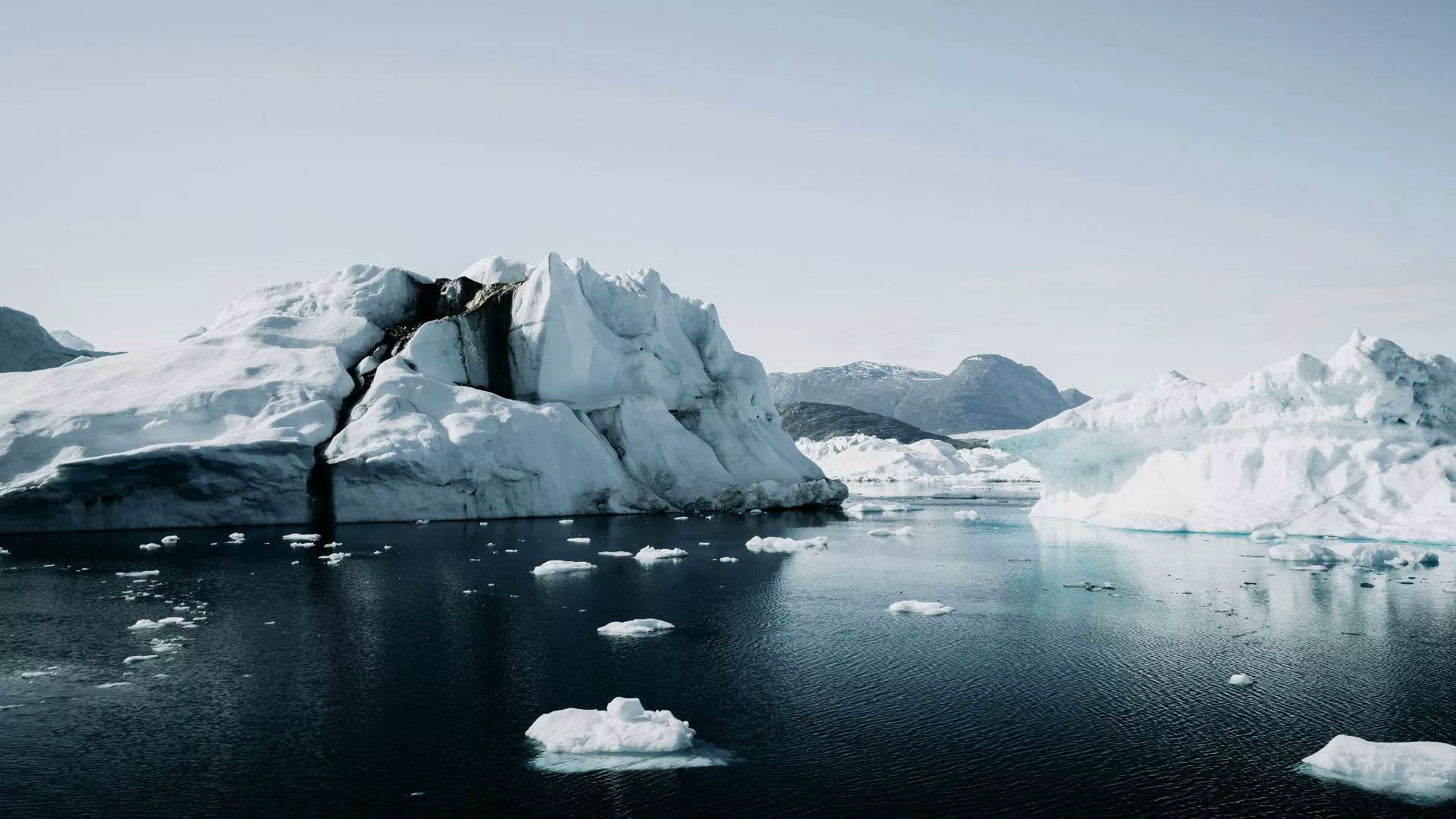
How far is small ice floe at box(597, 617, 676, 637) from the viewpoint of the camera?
1719 cm

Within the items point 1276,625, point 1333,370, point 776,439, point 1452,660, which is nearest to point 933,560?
point 1276,625

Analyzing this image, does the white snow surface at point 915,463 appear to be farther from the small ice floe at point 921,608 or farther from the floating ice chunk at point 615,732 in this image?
the floating ice chunk at point 615,732

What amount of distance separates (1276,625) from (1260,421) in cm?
1981

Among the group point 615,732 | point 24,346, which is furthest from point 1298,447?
point 24,346

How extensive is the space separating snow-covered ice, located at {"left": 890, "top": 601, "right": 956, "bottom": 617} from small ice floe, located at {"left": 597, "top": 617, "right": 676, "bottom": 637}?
210 inches

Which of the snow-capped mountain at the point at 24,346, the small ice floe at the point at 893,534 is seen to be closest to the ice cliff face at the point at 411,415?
the small ice floe at the point at 893,534

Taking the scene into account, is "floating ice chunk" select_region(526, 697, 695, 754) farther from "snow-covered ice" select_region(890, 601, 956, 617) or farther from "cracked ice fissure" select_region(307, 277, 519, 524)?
"cracked ice fissure" select_region(307, 277, 519, 524)

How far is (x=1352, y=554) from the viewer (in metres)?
27.4

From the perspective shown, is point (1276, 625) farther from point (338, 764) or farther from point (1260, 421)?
point (1260, 421)

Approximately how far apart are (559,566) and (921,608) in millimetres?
10287

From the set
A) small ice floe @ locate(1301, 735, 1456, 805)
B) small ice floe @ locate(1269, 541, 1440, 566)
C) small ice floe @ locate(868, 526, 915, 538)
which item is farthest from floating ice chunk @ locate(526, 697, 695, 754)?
small ice floe @ locate(868, 526, 915, 538)

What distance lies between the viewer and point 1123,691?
13.7 m

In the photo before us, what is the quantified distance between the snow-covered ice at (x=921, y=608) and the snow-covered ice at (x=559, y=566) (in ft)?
31.1

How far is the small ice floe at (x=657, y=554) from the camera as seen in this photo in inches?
1110
